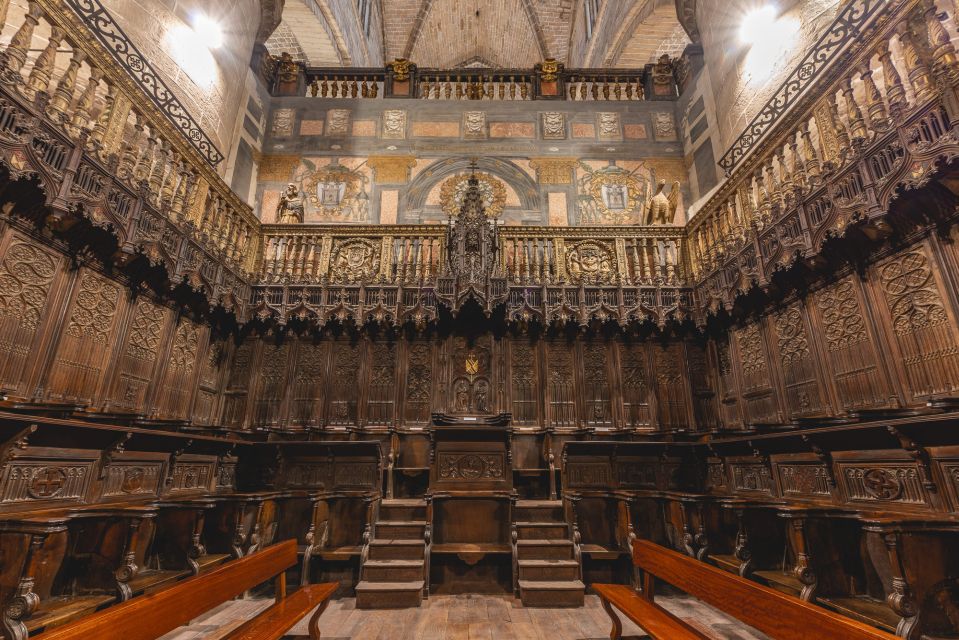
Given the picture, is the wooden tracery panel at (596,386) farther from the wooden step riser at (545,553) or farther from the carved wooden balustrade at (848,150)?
the wooden step riser at (545,553)

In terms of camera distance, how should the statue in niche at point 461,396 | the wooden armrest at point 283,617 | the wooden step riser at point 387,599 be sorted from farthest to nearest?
the statue in niche at point 461,396 < the wooden step riser at point 387,599 < the wooden armrest at point 283,617

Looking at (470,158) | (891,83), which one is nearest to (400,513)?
(891,83)

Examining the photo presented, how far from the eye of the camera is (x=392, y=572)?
5168 millimetres

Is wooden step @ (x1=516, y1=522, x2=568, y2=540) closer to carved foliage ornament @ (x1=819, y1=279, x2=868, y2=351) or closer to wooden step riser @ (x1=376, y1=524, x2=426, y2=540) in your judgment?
wooden step riser @ (x1=376, y1=524, x2=426, y2=540)

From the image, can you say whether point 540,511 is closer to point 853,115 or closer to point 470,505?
point 470,505

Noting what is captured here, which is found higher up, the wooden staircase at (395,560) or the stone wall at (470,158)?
the stone wall at (470,158)

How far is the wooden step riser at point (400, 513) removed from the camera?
629 cm

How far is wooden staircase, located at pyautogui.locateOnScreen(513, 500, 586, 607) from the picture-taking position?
195 inches

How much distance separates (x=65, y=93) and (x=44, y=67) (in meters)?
0.32

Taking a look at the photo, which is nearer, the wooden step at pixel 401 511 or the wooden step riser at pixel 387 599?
the wooden step riser at pixel 387 599

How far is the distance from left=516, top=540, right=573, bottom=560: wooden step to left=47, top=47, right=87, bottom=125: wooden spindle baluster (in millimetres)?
8063

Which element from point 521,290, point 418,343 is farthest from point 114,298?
point 521,290

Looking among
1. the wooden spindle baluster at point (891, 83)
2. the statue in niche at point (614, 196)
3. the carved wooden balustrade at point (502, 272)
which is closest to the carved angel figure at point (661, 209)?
the carved wooden balustrade at point (502, 272)

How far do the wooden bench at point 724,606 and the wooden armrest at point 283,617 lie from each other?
2.36m
